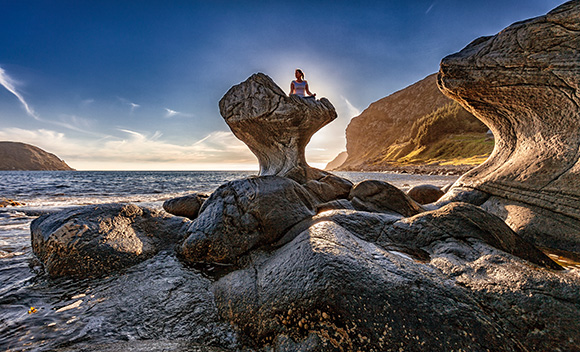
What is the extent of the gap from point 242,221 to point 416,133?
281 feet

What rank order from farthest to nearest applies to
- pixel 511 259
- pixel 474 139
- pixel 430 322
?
pixel 474 139 → pixel 511 259 → pixel 430 322

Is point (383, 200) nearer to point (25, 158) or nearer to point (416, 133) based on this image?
point (416, 133)

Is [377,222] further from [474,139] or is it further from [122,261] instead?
[474,139]

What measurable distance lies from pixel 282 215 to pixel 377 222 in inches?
63.9

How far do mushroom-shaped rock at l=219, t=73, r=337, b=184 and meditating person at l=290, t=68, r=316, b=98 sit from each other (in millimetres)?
399

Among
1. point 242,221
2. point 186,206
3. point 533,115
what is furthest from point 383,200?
point 186,206

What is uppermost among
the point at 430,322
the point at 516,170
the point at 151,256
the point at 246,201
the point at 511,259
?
the point at 516,170

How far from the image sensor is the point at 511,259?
8.44ft

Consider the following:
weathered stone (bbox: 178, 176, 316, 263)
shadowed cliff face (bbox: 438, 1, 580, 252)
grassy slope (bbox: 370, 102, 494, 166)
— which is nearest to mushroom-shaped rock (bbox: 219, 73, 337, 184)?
shadowed cliff face (bbox: 438, 1, 580, 252)

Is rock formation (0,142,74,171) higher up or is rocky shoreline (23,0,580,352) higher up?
rock formation (0,142,74,171)

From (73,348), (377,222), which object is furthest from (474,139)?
(73,348)

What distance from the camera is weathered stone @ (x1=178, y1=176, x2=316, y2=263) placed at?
157 inches

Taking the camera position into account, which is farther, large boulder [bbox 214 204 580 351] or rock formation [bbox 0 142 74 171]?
rock formation [bbox 0 142 74 171]

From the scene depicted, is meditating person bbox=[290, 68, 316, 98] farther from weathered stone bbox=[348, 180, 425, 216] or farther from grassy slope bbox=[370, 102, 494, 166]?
grassy slope bbox=[370, 102, 494, 166]
